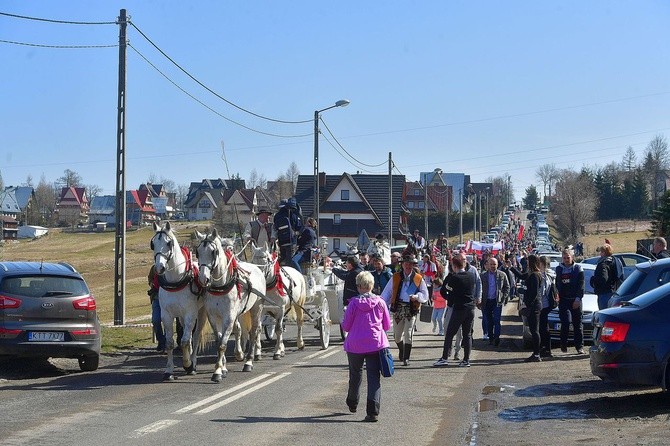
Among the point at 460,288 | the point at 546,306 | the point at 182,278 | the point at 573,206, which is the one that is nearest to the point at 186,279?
the point at 182,278

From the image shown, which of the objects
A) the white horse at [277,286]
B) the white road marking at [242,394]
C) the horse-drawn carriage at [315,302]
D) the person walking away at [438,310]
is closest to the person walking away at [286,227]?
the horse-drawn carriage at [315,302]

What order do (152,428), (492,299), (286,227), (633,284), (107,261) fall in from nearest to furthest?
(152,428)
(633,284)
(286,227)
(492,299)
(107,261)

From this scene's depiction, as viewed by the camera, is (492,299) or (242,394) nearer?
(242,394)

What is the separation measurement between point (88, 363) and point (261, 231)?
4.85 meters

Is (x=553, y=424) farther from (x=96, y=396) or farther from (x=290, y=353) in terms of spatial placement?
(x=290, y=353)

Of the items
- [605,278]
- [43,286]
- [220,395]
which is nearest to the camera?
[220,395]

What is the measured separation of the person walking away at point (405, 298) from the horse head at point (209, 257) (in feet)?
11.3

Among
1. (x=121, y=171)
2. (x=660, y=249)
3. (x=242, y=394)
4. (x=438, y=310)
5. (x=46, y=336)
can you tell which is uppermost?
(x=121, y=171)

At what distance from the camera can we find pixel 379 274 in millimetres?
22406

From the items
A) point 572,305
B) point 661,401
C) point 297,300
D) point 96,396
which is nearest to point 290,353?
point 297,300

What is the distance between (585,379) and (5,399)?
846 cm

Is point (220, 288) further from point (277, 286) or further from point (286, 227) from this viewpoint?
point (286, 227)

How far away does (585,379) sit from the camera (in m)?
15.5

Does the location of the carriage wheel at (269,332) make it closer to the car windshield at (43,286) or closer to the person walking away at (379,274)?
the person walking away at (379,274)
